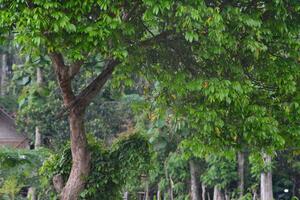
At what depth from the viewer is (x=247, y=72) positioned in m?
7.85

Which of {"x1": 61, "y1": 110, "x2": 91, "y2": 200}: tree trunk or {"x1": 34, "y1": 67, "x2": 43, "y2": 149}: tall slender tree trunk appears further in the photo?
{"x1": 34, "y1": 67, "x2": 43, "y2": 149}: tall slender tree trunk

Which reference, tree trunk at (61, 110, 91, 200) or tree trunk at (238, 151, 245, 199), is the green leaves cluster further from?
tree trunk at (238, 151, 245, 199)

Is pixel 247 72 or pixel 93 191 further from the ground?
pixel 247 72

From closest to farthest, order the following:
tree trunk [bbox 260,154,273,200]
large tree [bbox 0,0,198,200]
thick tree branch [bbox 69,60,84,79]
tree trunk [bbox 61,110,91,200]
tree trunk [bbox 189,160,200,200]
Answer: large tree [bbox 0,0,198,200] → thick tree branch [bbox 69,60,84,79] → tree trunk [bbox 61,110,91,200] → tree trunk [bbox 260,154,273,200] → tree trunk [bbox 189,160,200,200]

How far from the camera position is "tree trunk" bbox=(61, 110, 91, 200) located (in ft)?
27.9

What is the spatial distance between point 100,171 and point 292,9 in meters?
4.11

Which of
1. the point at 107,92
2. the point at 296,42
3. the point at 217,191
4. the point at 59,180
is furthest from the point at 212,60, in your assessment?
the point at 217,191

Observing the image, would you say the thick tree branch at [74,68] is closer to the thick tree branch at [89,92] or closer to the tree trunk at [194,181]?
the thick tree branch at [89,92]

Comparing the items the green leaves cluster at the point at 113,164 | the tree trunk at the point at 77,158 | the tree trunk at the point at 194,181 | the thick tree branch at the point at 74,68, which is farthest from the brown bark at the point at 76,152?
the tree trunk at the point at 194,181

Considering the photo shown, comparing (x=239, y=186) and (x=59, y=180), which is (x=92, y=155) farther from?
(x=239, y=186)

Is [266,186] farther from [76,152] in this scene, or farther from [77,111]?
[77,111]

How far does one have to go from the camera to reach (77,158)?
8.70 metres

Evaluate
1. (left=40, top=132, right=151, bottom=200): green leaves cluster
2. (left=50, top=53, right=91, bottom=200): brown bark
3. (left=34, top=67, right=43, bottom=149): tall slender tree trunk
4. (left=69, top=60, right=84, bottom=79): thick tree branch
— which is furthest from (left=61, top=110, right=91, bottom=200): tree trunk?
Result: (left=34, top=67, right=43, bottom=149): tall slender tree trunk

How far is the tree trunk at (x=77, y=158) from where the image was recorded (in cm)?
850
